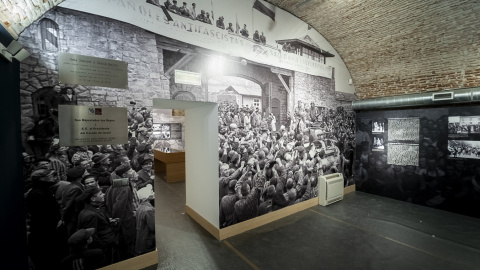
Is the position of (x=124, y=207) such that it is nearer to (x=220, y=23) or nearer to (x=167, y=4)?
(x=167, y=4)

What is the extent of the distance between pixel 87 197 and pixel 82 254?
0.76 metres

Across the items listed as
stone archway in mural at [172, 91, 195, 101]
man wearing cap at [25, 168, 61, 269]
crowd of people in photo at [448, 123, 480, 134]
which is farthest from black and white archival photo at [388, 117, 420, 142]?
man wearing cap at [25, 168, 61, 269]

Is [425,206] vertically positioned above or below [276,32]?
below

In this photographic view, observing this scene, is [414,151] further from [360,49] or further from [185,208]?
[185,208]

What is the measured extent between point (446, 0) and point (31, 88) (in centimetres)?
663

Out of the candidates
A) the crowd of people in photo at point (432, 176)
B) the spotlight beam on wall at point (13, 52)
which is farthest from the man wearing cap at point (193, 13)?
the crowd of people in photo at point (432, 176)

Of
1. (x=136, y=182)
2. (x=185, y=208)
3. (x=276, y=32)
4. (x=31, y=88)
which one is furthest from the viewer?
(x=185, y=208)

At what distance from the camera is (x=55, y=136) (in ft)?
7.88

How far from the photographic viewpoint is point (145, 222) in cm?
303

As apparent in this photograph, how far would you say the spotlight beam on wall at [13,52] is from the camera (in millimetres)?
1806

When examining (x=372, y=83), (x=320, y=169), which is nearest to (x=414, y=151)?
(x=372, y=83)

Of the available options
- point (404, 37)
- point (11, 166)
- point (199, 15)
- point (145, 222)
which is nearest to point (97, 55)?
point (11, 166)

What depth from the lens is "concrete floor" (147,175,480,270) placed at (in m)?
2.99

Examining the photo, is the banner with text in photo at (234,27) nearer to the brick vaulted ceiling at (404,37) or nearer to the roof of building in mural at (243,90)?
the brick vaulted ceiling at (404,37)
